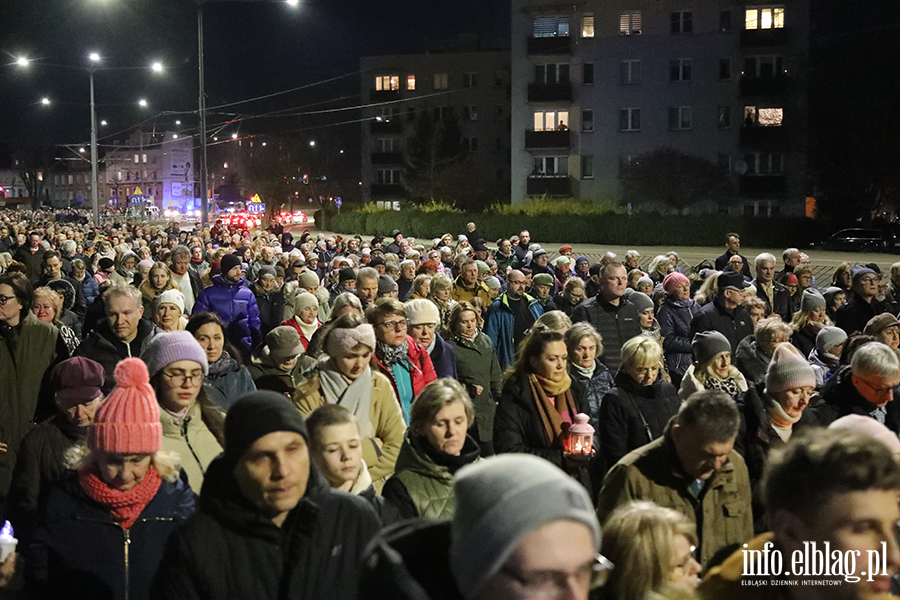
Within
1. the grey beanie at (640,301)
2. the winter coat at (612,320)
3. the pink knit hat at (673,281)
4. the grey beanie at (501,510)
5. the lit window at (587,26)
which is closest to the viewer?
the grey beanie at (501,510)

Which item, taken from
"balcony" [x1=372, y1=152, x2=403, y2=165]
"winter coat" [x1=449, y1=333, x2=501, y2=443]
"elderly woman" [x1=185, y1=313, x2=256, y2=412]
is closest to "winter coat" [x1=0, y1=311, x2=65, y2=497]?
"elderly woman" [x1=185, y1=313, x2=256, y2=412]

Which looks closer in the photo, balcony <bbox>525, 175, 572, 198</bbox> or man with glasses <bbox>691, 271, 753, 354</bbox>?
man with glasses <bbox>691, 271, 753, 354</bbox>

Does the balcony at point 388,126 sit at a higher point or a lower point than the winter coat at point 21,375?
higher

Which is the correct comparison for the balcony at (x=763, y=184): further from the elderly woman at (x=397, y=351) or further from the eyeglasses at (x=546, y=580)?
the eyeglasses at (x=546, y=580)

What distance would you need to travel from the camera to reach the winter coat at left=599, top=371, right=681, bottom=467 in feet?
21.3

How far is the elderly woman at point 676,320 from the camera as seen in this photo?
1074cm

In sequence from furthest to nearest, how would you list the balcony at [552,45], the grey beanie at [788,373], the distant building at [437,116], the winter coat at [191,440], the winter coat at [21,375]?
the distant building at [437,116]
the balcony at [552,45]
the winter coat at [21,375]
the grey beanie at [788,373]
the winter coat at [191,440]

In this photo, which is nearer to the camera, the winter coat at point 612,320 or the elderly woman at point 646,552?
the elderly woman at point 646,552

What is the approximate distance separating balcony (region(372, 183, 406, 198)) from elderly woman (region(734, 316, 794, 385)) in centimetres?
7766

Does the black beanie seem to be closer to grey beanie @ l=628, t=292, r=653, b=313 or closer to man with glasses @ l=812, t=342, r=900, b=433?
man with glasses @ l=812, t=342, r=900, b=433

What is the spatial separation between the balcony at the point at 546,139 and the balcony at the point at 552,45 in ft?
14.2

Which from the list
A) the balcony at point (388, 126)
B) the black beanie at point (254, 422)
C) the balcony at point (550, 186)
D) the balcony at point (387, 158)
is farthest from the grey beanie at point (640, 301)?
the balcony at point (387, 158)

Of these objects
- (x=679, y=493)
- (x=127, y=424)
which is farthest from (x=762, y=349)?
(x=127, y=424)

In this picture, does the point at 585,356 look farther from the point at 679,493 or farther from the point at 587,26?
the point at 587,26
